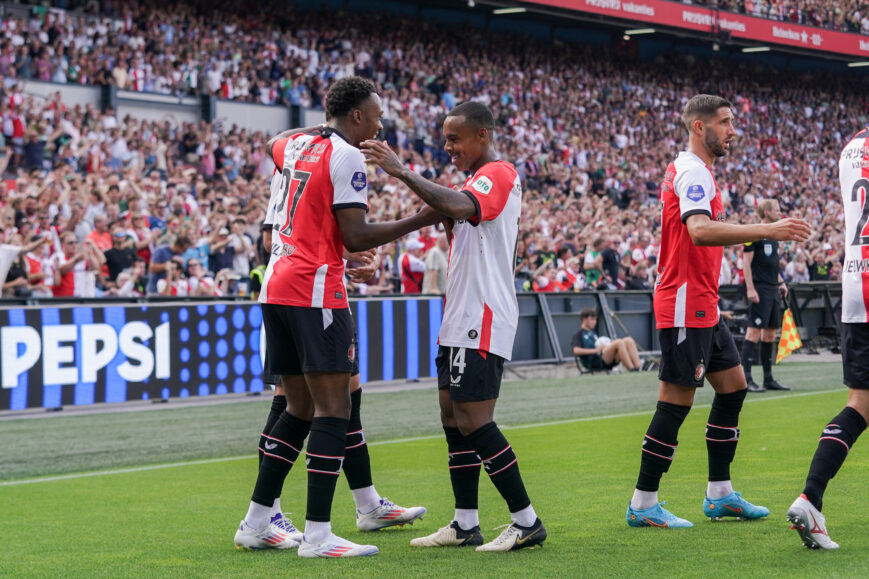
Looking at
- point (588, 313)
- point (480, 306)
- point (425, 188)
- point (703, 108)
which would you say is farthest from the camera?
point (588, 313)

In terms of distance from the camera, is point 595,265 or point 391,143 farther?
point 391,143

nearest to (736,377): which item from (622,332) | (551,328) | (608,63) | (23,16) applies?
(551,328)

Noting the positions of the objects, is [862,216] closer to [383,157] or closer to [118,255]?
[383,157]

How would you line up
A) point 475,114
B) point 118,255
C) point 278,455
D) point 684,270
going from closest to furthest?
point 475,114
point 278,455
point 684,270
point 118,255

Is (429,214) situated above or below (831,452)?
above

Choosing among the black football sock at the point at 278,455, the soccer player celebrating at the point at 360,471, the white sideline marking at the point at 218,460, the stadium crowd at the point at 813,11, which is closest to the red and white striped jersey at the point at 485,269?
the soccer player celebrating at the point at 360,471

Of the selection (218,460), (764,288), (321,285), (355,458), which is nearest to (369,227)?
(321,285)

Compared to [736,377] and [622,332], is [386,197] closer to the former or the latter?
[622,332]

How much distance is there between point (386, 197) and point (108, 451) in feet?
38.7

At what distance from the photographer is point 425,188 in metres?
5.14

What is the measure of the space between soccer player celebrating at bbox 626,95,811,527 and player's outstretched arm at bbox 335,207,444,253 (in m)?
1.37

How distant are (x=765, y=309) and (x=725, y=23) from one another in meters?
30.7

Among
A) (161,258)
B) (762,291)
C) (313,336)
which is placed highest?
(161,258)

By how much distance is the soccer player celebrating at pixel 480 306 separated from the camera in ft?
17.6
